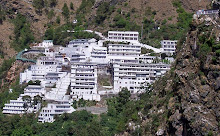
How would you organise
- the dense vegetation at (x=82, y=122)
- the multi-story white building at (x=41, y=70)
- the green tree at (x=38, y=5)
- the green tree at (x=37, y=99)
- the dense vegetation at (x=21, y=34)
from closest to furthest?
the dense vegetation at (x=82, y=122)
the green tree at (x=37, y=99)
the multi-story white building at (x=41, y=70)
the dense vegetation at (x=21, y=34)
the green tree at (x=38, y=5)

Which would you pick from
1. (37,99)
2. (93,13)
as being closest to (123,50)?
(37,99)

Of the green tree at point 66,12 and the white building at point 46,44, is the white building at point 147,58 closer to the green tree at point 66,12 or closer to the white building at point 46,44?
the white building at point 46,44

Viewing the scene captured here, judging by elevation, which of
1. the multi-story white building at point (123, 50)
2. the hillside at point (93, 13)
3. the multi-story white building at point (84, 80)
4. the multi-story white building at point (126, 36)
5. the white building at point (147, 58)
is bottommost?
the multi-story white building at point (84, 80)

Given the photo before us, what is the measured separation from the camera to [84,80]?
61.4 metres

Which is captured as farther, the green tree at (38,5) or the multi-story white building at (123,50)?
the green tree at (38,5)

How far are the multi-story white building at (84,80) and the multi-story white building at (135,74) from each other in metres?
2.57

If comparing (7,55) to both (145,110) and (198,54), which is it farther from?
(198,54)

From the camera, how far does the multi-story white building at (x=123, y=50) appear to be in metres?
66.9

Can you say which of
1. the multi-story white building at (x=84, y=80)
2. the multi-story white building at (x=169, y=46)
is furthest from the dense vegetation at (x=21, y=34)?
the multi-story white building at (x=169, y=46)

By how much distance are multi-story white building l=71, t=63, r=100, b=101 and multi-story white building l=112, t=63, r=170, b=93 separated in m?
2.57

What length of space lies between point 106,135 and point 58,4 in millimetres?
46402

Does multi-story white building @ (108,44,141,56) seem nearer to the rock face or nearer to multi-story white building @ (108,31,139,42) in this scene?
multi-story white building @ (108,31,139,42)

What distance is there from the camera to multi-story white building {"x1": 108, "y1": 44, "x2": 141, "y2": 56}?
66938 mm

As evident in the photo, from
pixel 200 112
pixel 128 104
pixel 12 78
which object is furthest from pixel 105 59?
pixel 200 112
